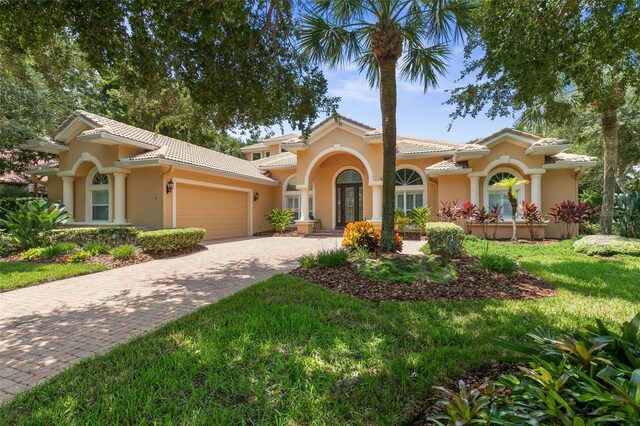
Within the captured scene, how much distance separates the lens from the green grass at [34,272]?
709 cm

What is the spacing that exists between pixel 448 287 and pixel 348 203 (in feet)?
43.5

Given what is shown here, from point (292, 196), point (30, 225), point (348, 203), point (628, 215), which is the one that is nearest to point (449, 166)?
point (348, 203)

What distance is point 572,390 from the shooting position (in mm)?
1892

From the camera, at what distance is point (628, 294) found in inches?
215

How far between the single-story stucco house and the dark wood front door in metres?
0.06

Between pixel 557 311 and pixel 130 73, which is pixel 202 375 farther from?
pixel 130 73

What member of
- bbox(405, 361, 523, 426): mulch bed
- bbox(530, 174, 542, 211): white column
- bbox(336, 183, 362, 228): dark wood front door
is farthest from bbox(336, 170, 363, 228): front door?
bbox(405, 361, 523, 426): mulch bed

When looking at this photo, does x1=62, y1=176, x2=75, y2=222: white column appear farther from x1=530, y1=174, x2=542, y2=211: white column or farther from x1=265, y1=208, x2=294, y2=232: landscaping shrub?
x1=530, y1=174, x2=542, y2=211: white column

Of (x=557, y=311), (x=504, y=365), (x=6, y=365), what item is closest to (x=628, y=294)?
(x=557, y=311)

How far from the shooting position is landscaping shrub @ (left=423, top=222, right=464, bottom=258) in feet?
29.5

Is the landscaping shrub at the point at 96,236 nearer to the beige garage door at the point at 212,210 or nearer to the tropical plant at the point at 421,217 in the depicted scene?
the beige garage door at the point at 212,210

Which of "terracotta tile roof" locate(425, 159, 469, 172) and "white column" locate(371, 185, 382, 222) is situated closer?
"terracotta tile roof" locate(425, 159, 469, 172)

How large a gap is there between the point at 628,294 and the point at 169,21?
920cm

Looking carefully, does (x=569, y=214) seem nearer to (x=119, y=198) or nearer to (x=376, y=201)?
(x=376, y=201)
